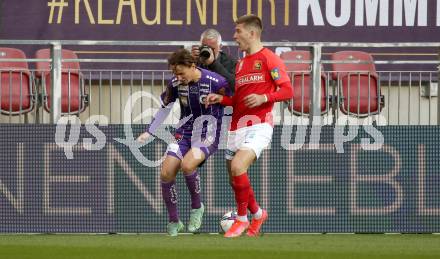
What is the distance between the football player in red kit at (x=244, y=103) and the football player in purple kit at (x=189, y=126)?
0.40m

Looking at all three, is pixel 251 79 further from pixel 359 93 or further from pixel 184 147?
pixel 359 93

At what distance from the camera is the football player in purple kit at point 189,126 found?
12.8 m

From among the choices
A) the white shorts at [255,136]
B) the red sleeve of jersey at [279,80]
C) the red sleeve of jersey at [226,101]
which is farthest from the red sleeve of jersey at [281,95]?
the red sleeve of jersey at [226,101]

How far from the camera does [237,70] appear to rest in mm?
12680

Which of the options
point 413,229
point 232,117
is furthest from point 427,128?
point 232,117

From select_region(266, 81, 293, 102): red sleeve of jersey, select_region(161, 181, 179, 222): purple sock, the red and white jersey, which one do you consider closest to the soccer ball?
select_region(161, 181, 179, 222): purple sock

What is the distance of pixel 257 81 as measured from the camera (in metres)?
12.5

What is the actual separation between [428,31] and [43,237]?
6951mm

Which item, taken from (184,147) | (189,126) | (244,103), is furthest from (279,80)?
(184,147)

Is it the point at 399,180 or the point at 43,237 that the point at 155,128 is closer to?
the point at 43,237

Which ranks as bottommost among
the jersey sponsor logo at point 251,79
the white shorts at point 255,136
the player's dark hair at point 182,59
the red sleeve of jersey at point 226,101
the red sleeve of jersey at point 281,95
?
the white shorts at point 255,136

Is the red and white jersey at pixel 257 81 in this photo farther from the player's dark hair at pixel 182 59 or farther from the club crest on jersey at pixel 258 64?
the player's dark hair at pixel 182 59

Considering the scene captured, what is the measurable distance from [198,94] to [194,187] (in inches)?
→ 42.9

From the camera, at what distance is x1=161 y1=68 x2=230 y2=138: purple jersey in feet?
42.2
